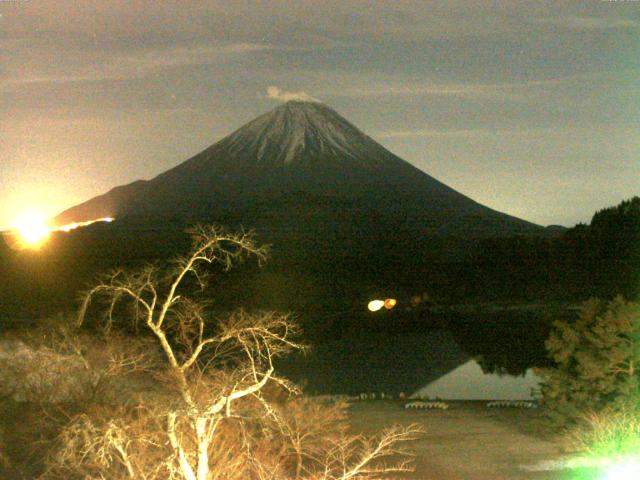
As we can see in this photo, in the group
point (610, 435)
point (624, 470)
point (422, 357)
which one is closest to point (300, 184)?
point (422, 357)

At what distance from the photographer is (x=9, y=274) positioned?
56312 mm

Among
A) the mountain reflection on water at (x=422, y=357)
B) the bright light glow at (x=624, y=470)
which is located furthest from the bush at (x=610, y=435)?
the mountain reflection on water at (x=422, y=357)

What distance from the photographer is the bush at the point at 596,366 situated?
16.0 meters

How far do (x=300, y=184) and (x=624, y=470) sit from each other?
98661 mm

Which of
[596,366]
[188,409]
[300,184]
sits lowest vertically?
[596,366]

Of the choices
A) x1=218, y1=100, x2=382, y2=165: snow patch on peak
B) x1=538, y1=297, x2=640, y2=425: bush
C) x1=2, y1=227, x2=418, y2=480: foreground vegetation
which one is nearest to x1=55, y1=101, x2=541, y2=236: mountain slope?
x1=218, y1=100, x2=382, y2=165: snow patch on peak

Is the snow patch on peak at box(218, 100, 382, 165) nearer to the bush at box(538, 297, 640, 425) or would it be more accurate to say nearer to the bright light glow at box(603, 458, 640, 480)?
the bush at box(538, 297, 640, 425)

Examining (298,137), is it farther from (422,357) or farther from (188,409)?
(188,409)

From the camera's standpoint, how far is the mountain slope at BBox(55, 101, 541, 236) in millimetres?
102312

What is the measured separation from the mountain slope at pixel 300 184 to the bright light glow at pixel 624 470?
271 feet

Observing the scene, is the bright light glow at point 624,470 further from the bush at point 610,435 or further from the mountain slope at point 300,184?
the mountain slope at point 300,184

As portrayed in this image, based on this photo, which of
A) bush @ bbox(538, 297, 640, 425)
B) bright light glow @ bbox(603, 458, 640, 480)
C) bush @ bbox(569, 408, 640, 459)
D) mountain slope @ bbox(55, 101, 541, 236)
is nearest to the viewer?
bright light glow @ bbox(603, 458, 640, 480)

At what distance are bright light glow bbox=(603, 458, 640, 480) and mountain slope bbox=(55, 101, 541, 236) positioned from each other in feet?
271

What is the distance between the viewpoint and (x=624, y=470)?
13164 mm
